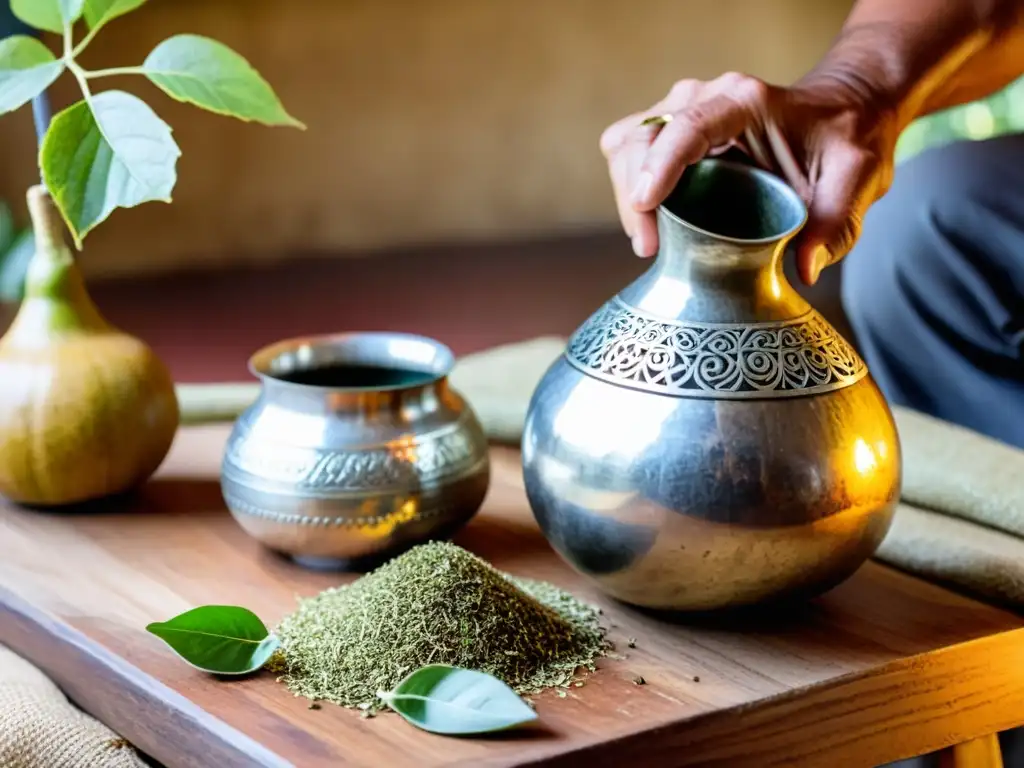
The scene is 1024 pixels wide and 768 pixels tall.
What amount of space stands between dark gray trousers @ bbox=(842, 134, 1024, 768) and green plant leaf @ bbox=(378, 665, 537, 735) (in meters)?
0.85

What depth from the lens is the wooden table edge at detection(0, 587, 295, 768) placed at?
64 cm

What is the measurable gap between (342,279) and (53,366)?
2010mm

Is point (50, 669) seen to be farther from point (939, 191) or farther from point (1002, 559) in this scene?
point (939, 191)

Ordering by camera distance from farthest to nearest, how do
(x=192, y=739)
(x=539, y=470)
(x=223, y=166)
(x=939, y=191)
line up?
1. (x=223, y=166)
2. (x=939, y=191)
3. (x=539, y=470)
4. (x=192, y=739)

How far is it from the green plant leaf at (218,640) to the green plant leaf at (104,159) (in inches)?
9.5

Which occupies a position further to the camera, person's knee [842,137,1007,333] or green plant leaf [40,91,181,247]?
person's knee [842,137,1007,333]

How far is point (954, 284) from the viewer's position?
1407 millimetres

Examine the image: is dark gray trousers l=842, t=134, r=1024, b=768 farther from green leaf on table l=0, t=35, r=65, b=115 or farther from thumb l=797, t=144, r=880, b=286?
green leaf on table l=0, t=35, r=65, b=115

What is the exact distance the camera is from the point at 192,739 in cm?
66

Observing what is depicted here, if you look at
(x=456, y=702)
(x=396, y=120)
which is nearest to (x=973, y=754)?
(x=456, y=702)

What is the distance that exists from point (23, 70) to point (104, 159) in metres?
0.10

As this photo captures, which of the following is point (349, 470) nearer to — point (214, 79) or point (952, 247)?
point (214, 79)

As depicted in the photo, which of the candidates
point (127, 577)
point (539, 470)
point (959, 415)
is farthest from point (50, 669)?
point (959, 415)

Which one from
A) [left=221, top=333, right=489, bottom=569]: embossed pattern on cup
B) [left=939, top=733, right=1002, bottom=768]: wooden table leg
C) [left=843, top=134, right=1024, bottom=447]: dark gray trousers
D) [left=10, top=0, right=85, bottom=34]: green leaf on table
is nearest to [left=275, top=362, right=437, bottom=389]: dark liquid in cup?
[left=221, top=333, right=489, bottom=569]: embossed pattern on cup
